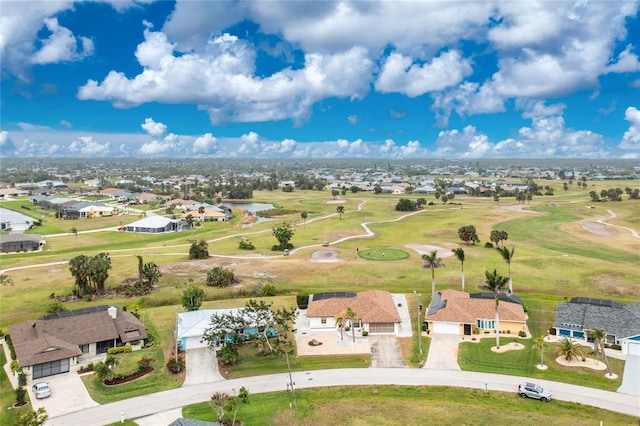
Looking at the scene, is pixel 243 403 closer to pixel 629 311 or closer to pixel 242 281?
pixel 242 281

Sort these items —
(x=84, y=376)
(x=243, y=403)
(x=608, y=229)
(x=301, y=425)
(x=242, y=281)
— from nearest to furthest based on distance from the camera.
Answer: (x=301, y=425), (x=243, y=403), (x=84, y=376), (x=242, y=281), (x=608, y=229)

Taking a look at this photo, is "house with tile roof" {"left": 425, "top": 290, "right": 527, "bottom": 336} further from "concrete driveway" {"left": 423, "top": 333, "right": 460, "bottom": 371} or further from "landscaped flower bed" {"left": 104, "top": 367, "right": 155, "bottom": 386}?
"landscaped flower bed" {"left": 104, "top": 367, "right": 155, "bottom": 386}

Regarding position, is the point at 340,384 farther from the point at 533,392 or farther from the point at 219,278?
the point at 219,278

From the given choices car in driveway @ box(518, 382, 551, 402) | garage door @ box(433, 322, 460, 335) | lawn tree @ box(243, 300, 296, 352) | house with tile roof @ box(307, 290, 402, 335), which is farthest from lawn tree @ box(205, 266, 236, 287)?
car in driveway @ box(518, 382, 551, 402)

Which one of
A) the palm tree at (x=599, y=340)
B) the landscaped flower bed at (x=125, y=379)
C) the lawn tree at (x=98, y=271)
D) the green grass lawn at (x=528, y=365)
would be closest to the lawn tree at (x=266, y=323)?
the landscaped flower bed at (x=125, y=379)

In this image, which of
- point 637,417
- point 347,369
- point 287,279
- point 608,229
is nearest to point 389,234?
point 287,279

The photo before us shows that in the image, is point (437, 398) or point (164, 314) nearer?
point (437, 398)

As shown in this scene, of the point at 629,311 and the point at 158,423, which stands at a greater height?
the point at 629,311
